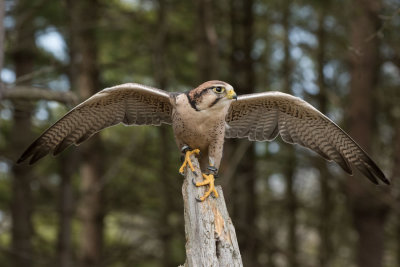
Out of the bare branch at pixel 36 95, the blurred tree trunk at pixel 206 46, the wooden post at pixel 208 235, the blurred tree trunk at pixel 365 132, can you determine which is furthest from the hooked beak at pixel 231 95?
the blurred tree trunk at pixel 365 132

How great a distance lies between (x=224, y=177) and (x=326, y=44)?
591 cm

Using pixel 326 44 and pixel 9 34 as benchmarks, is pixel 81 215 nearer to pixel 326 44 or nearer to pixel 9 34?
pixel 9 34

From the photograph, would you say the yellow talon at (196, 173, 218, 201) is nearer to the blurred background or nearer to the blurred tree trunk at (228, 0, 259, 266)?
the blurred background

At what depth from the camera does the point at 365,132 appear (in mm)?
8938

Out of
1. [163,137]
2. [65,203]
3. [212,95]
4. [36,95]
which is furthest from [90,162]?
[212,95]

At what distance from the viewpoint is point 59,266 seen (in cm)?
794

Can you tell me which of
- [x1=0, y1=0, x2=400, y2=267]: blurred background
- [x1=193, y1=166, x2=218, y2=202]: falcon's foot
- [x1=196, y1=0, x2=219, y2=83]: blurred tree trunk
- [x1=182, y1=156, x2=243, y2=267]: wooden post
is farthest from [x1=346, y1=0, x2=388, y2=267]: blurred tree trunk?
[x1=182, y1=156, x2=243, y2=267]: wooden post

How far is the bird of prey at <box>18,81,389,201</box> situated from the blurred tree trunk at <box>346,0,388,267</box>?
9.33 ft

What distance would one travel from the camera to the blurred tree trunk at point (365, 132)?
8508 mm

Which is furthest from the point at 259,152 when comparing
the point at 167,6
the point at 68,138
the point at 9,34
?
the point at 68,138

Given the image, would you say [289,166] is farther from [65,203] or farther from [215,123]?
[215,123]

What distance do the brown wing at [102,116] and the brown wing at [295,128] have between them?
77 cm

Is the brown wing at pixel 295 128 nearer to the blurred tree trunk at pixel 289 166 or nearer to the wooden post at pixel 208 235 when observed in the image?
the wooden post at pixel 208 235

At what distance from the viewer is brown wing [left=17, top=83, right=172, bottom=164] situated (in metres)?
5.33
